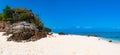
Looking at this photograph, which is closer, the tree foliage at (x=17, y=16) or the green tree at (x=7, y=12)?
the tree foliage at (x=17, y=16)

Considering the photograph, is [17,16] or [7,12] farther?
[7,12]

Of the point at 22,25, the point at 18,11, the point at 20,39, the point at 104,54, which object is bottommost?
the point at 104,54

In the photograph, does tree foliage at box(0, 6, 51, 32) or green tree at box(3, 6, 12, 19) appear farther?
green tree at box(3, 6, 12, 19)

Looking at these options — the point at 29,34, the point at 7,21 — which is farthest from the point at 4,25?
the point at 29,34

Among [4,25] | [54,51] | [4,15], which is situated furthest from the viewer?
[4,15]

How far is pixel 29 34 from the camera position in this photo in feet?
91.9

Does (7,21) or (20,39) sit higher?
(7,21)

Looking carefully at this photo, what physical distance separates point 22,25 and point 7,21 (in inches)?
313

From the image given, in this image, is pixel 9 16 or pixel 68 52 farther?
→ pixel 9 16

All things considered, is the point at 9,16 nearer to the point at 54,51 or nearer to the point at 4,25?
the point at 4,25

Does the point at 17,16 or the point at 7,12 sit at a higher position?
the point at 7,12

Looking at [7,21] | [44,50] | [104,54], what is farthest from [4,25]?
[104,54]

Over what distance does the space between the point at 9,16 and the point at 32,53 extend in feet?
99.2

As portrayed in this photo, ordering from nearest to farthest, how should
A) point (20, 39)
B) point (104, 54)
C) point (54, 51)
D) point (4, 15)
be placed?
point (104, 54) → point (54, 51) → point (20, 39) → point (4, 15)
